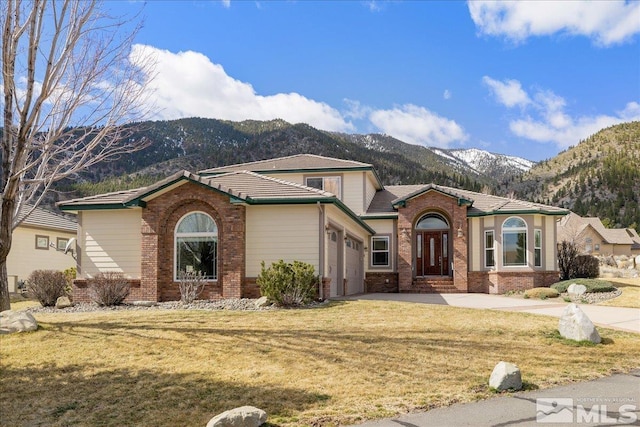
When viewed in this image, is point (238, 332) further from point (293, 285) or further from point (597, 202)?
point (597, 202)

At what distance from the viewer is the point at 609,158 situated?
103375 millimetres

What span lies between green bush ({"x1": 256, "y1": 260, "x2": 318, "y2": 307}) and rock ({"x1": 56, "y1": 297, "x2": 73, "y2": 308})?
600 centimetres

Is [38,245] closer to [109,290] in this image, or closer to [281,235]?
[109,290]

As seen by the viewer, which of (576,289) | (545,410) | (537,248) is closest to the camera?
(545,410)

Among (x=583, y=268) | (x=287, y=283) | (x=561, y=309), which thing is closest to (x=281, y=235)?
(x=287, y=283)

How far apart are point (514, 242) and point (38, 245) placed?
76.2 feet

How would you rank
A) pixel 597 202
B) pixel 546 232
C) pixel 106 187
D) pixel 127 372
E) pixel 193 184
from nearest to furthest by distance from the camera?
pixel 127 372
pixel 193 184
pixel 546 232
pixel 106 187
pixel 597 202

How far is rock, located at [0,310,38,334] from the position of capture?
1187 cm

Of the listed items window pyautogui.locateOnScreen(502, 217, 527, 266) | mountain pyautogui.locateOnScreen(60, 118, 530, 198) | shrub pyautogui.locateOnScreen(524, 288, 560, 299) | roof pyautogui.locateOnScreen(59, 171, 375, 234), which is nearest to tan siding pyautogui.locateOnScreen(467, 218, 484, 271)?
window pyautogui.locateOnScreen(502, 217, 527, 266)

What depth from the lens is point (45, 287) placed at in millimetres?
17391

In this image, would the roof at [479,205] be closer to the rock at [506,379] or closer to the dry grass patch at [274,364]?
the dry grass patch at [274,364]

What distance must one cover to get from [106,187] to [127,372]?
203ft

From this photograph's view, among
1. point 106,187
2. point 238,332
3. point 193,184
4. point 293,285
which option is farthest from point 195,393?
point 106,187

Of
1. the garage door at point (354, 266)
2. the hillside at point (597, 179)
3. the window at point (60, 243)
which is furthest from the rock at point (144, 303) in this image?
the hillside at point (597, 179)
